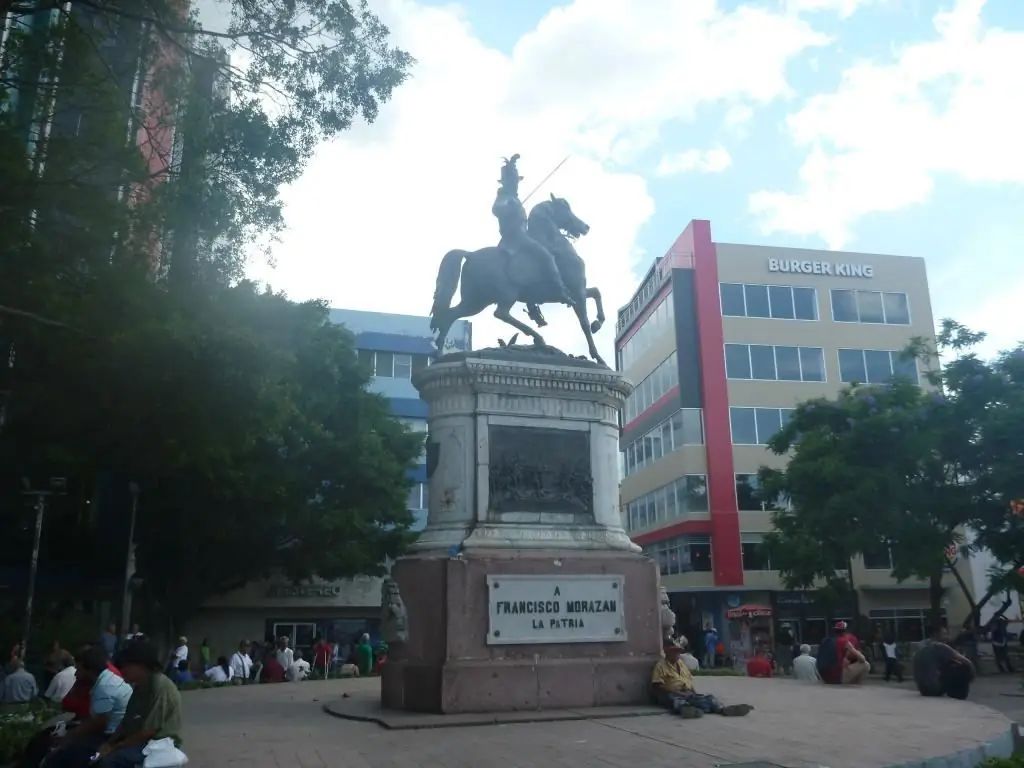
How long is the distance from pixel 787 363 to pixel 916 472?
51.9ft

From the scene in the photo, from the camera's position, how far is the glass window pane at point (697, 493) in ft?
128

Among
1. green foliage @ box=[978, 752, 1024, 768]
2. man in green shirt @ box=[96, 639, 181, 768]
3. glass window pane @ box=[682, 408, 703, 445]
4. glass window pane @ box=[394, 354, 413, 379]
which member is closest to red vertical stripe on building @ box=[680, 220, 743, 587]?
glass window pane @ box=[682, 408, 703, 445]

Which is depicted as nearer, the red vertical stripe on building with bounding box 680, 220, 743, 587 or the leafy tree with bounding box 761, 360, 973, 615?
the leafy tree with bounding box 761, 360, 973, 615

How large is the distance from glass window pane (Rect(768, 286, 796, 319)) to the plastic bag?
38.4m

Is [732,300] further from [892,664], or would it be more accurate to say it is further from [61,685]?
[61,685]

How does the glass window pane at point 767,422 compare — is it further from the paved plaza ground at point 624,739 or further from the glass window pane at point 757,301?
the paved plaza ground at point 624,739

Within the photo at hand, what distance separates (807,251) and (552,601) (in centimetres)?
3567

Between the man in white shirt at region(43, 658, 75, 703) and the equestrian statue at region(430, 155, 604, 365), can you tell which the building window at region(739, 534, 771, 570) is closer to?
the equestrian statue at region(430, 155, 604, 365)

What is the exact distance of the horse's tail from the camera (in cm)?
1246

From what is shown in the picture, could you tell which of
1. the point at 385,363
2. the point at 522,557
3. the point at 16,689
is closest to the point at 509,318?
the point at 522,557

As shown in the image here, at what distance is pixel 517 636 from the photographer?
10055mm

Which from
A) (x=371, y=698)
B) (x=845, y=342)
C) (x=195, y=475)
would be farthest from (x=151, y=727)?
(x=845, y=342)

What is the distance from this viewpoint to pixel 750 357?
4050 cm

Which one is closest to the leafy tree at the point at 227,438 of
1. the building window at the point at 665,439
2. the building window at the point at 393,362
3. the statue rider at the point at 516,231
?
the statue rider at the point at 516,231
